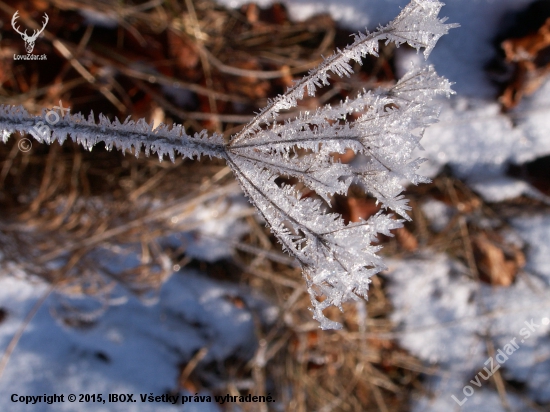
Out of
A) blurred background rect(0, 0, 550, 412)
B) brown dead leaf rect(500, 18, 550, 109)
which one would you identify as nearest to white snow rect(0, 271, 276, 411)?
blurred background rect(0, 0, 550, 412)

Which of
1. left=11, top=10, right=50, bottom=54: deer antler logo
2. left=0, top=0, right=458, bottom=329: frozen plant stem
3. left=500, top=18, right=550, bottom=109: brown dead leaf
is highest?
left=11, top=10, right=50, bottom=54: deer antler logo

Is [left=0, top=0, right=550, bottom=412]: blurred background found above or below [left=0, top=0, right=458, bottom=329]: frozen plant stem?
above

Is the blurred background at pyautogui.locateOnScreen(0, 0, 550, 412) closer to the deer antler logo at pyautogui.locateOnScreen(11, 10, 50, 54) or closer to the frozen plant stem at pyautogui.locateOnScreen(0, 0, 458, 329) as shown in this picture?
the deer antler logo at pyautogui.locateOnScreen(11, 10, 50, 54)

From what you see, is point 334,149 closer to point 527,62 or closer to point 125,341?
point 527,62

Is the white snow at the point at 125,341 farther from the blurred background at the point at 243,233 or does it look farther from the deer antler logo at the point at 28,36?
the deer antler logo at the point at 28,36

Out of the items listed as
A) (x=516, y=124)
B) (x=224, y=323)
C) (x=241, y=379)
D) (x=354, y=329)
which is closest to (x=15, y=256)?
(x=224, y=323)

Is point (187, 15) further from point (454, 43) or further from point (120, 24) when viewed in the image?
point (454, 43)

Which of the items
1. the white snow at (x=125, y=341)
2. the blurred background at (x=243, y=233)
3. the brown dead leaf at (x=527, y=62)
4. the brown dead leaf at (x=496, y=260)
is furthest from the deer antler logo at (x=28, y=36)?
the brown dead leaf at (x=496, y=260)
